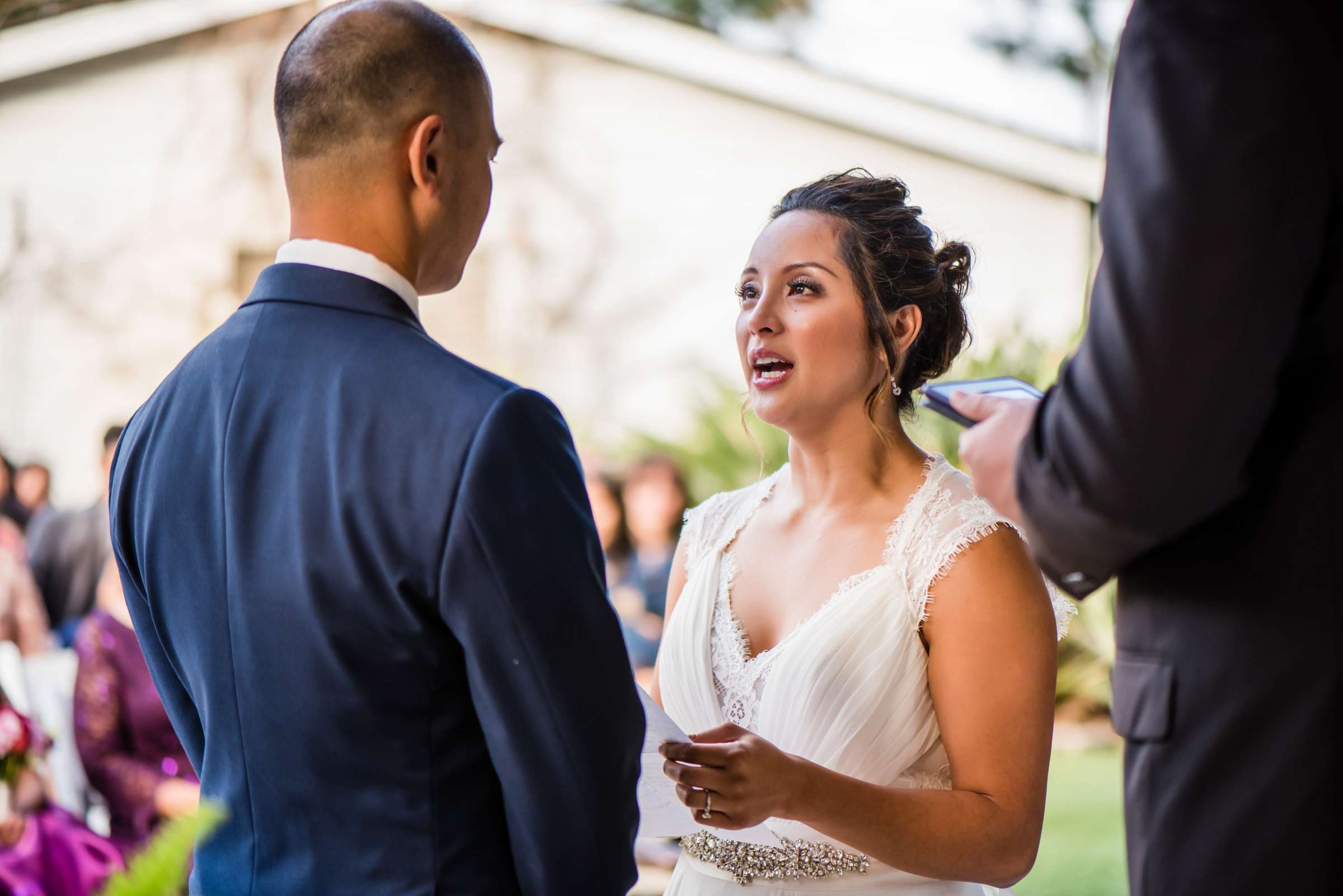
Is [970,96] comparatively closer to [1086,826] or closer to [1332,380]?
[1086,826]

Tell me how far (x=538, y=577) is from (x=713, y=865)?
137cm

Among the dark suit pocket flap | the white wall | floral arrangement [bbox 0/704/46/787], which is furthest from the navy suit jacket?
the white wall

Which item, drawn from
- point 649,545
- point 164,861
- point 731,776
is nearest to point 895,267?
point 731,776

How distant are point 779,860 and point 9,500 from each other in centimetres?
797

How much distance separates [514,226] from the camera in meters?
11.8

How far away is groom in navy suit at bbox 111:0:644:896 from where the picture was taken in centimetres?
158

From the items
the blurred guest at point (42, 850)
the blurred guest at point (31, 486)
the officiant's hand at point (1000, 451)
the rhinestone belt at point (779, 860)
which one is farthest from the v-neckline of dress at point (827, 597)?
the blurred guest at point (31, 486)

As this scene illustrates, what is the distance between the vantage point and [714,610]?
2955mm

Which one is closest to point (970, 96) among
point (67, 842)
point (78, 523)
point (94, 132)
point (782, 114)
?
point (782, 114)

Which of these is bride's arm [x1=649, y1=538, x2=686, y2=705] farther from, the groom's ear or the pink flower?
the pink flower

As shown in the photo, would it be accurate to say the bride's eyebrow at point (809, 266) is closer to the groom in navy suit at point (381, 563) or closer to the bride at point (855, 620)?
the bride at point (855, 620)

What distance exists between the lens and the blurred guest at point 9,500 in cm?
891

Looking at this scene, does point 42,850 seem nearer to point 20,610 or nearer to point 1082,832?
point 20,610

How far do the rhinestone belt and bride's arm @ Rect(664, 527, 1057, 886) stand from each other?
0.20 m
